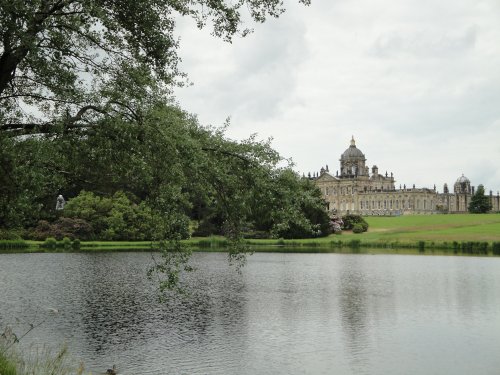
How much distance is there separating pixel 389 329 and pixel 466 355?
11.5 feet

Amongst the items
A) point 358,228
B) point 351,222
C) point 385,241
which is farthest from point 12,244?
point 351,222

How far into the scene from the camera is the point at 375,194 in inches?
6117

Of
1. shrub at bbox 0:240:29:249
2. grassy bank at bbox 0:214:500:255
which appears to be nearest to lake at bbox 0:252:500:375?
shrub at bbox 0:240:29:249

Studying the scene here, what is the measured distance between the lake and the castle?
11506 cm

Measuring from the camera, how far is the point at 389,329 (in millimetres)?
19000

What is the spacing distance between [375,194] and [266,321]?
13964 cm

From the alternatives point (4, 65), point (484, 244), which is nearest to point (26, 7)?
point (4, 65)

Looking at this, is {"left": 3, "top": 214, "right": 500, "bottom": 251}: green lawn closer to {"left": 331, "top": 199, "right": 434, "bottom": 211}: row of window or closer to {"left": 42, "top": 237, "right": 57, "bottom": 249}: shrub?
{"left": 42, "top": 237, "right": 57, "bottom": 249}: shrub

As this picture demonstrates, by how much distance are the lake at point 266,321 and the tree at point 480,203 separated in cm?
10778

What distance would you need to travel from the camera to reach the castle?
15112 centimetres

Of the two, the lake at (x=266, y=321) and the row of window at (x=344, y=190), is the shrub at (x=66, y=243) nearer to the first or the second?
the lake at (x=266, y=321)

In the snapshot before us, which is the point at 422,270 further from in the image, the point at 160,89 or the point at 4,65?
the point at 4,65

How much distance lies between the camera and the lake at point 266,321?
14.8m

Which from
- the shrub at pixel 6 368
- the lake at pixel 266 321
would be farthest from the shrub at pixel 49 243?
the shrub at pixel 6 368
